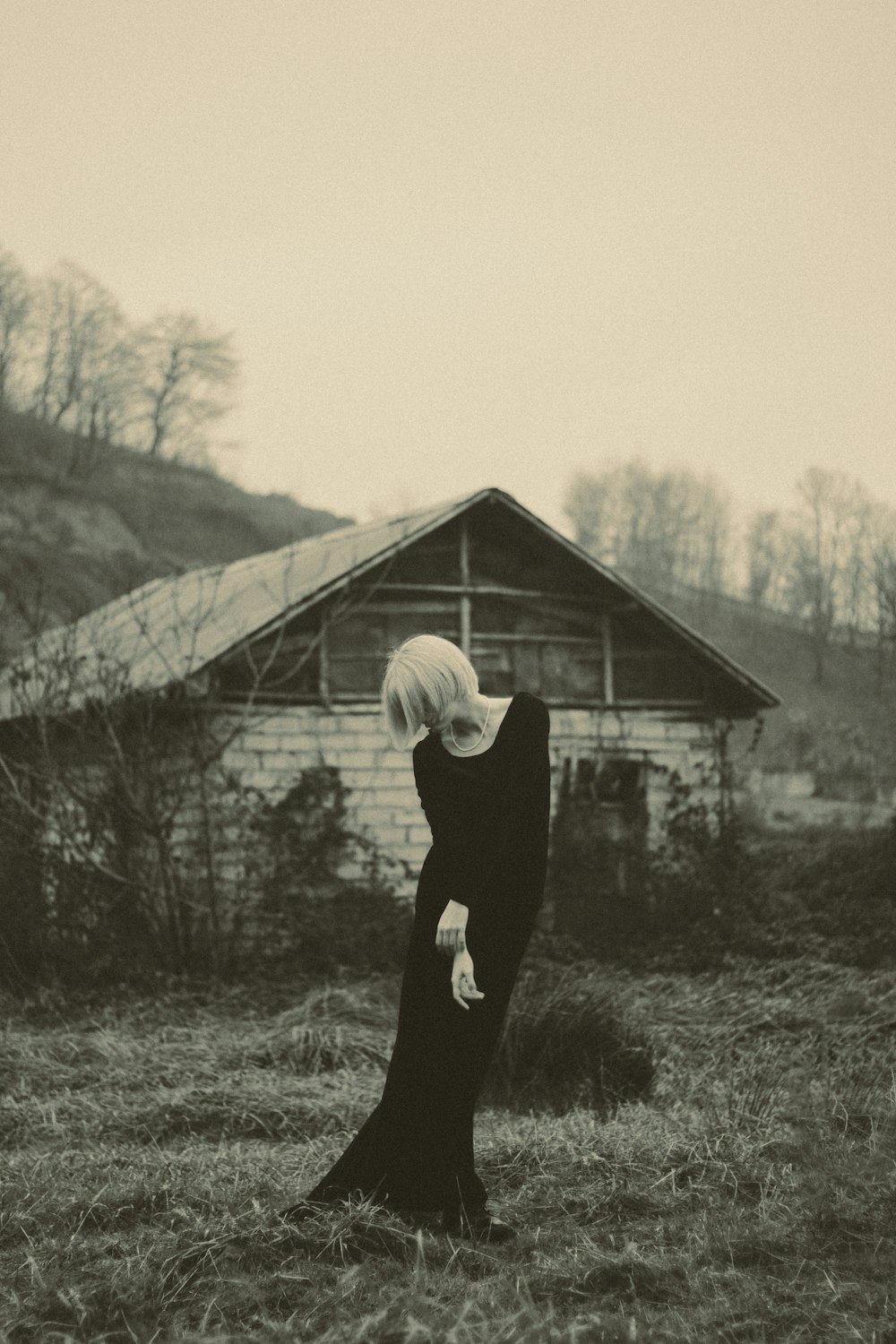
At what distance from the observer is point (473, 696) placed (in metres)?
3.90

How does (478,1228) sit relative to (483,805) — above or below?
below

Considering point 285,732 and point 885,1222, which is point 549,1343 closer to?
point 885,1222

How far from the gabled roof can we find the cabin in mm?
40

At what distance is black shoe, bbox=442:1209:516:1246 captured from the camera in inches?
146

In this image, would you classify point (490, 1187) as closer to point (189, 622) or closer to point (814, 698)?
point (189, 622)

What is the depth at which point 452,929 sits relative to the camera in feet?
12.4

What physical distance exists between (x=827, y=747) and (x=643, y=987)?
89.3ft

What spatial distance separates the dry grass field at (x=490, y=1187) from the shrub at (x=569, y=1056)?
0.69 ft

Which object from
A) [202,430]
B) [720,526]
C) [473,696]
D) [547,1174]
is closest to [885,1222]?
[547,1174]

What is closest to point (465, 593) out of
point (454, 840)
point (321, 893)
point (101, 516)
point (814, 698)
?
point (321, 893)

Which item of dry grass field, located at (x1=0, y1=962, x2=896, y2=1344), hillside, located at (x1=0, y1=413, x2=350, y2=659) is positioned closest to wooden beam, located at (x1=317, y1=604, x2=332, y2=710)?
dry grass field, located at (x1=0, y1=962, x2=896, y2=1344)

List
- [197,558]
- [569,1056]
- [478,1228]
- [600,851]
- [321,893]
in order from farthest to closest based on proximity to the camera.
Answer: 1. [197,558]
2. [600,851]
3. [321,893]
4. [569,1056]
5. [478,1228]

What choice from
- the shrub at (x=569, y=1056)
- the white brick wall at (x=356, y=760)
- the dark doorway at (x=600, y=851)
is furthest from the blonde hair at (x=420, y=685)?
the dark doorway at (x=600, y=851)

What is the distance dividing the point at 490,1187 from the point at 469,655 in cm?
912
